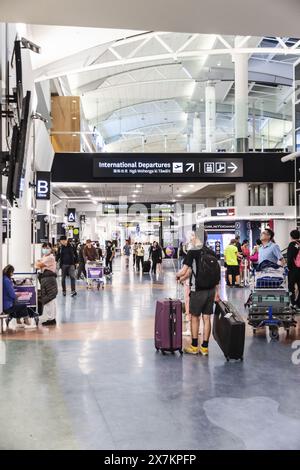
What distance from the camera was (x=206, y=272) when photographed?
23.4ft

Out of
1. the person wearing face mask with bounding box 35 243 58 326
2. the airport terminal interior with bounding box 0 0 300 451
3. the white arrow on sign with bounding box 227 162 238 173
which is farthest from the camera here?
the white arrow on sign with bounding box 227 162 238 173

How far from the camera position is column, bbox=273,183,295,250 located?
22.3 metres

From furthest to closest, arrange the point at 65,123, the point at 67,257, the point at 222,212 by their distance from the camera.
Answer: the point at 222,212 < the point at 65,123 < the point at 67,257

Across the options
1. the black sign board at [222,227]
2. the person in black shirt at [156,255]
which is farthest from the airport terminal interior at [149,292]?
the black sign board at [222,227]

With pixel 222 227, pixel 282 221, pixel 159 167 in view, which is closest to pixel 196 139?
pixel 159 167

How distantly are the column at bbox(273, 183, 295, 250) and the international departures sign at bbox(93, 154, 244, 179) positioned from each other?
2.59 m

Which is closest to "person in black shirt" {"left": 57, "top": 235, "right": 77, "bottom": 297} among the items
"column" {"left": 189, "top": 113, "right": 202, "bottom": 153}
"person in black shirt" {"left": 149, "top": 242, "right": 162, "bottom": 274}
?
"column" {"left": 189, "top": 113, "right": 202, "bottom": 153}

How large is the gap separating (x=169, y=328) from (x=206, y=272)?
94cm

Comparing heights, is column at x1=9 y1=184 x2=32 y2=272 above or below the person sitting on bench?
above

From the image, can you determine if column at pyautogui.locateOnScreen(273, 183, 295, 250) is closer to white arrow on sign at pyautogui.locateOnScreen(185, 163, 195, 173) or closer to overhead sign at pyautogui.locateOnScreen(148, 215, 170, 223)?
white arrow on sign at pyautogui.locateOnScreen(185, 163, 195, 173)

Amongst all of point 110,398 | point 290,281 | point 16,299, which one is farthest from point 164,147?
point 110,398

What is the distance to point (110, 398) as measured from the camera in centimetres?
521

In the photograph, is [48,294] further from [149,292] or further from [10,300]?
[149,292]

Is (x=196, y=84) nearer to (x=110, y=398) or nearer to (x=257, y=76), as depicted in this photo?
(x=257, y=76)
